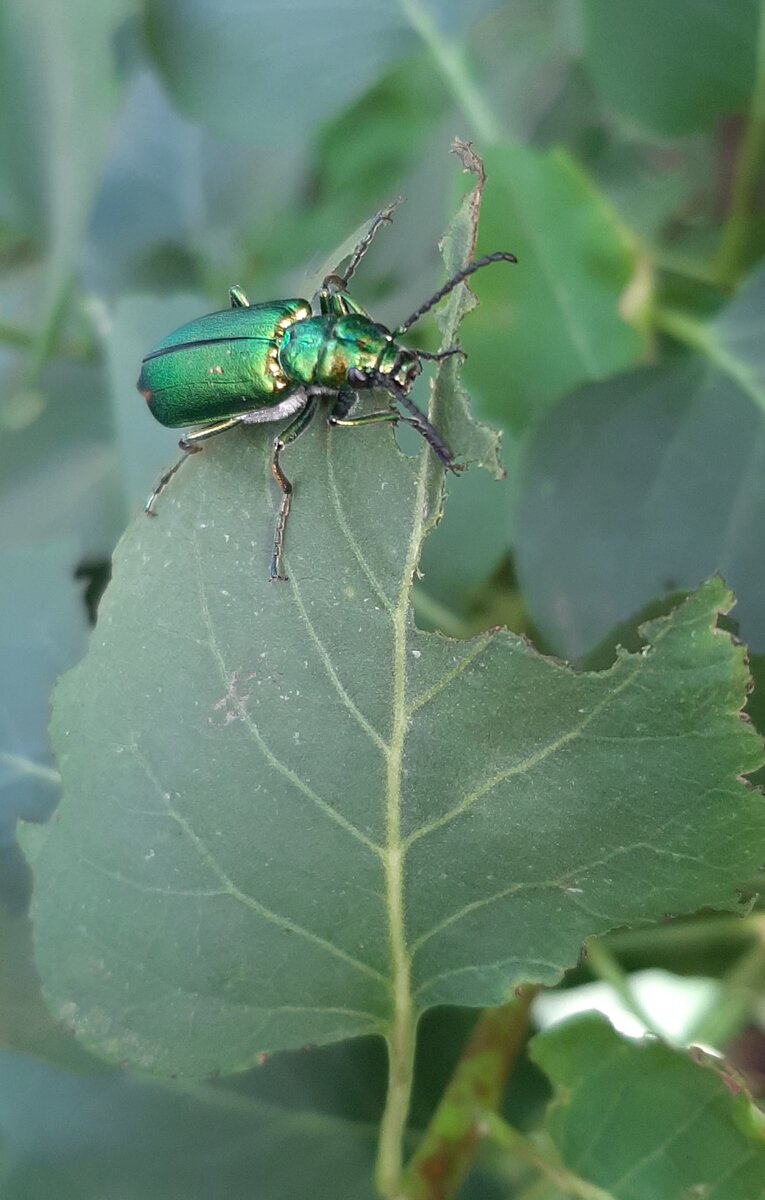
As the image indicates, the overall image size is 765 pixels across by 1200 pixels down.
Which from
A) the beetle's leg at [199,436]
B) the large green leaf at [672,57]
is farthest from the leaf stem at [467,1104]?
the large green leaf at [672,57]

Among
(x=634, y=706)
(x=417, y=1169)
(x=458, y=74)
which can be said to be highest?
(x=458, y=74)

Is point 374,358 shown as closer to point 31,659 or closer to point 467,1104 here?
point 31,659

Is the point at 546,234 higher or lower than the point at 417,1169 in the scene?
higher

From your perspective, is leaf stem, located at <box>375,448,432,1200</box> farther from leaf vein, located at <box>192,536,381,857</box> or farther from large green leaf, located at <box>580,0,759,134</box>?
large green leaf, located at <box>580,0,759,134</box>

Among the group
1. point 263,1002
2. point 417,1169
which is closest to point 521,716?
point 263,1002

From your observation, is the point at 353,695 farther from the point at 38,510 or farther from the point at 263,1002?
the point at 38,510

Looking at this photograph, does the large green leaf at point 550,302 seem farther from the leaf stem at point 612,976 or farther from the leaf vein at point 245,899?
the leaf vein at point 245,899
